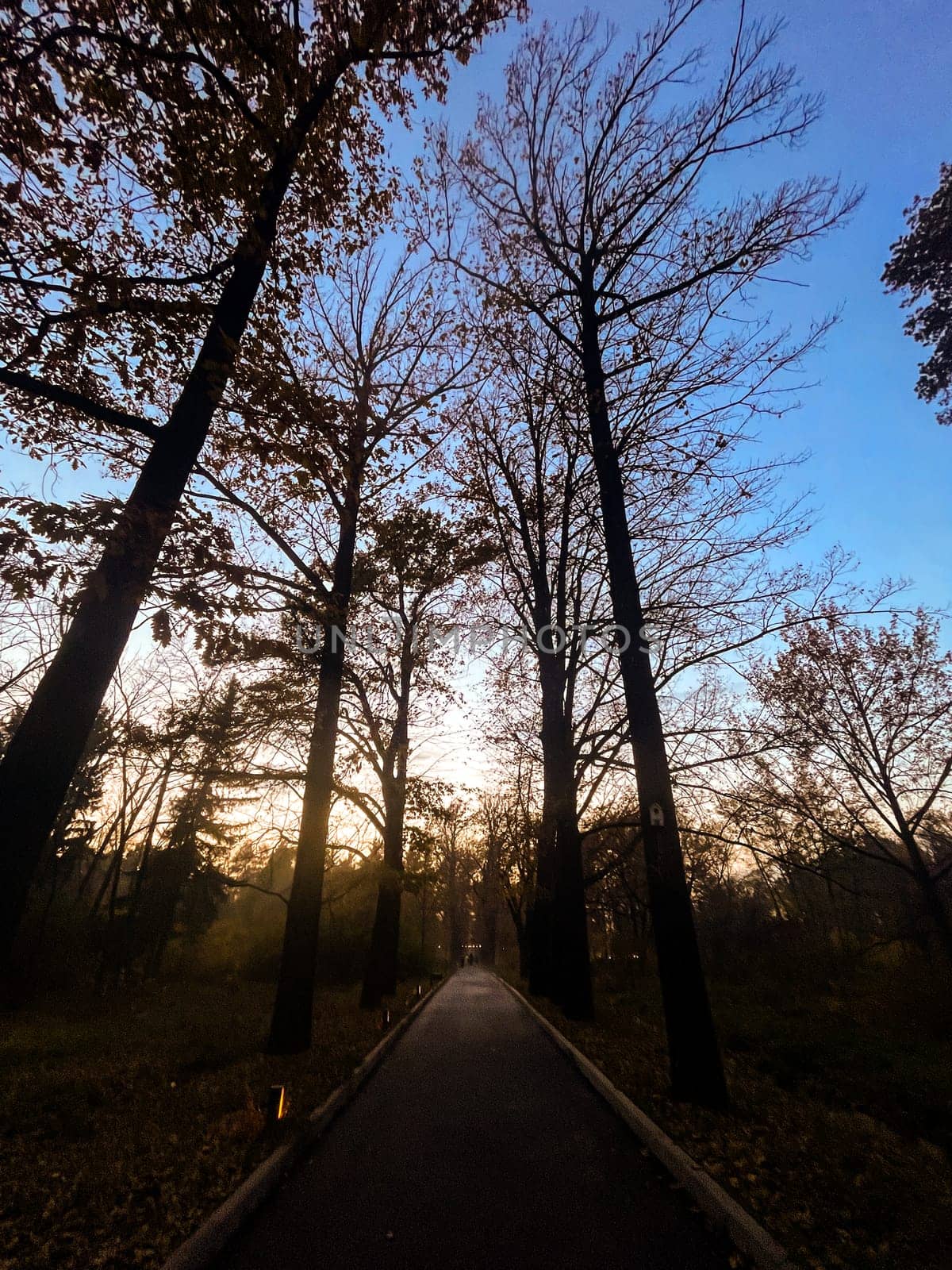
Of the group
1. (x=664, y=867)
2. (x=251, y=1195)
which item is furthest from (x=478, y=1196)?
(x=664, y=867)

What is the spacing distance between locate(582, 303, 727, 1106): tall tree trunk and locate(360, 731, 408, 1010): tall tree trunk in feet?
27.0

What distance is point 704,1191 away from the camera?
381 centimetres

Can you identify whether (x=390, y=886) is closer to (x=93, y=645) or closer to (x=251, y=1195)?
(x=251, y=1195)

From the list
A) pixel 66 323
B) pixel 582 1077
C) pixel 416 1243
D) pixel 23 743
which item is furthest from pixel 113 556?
pixel 582 1077

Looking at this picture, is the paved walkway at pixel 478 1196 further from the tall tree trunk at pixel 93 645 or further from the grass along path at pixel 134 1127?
Result: the tall tree trunk at pixel 93 645

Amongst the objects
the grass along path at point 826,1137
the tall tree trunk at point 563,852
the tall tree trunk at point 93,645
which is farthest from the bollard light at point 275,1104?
the tall tree trunk at point 563,852

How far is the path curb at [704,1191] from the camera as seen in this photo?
3119mm

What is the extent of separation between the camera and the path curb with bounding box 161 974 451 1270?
312 centimetres

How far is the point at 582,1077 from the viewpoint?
7547 mm

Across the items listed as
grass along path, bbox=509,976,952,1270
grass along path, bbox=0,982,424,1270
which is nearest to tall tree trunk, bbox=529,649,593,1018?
grass along path, bbox=509,976,952,1270

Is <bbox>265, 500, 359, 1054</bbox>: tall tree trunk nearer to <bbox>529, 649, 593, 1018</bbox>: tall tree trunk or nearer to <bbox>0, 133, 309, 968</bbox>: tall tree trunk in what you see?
<bbox>0, 133, 309, 968</bbox>: tall tree trunk

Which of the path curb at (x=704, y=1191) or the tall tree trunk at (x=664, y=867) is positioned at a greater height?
the tall tree trunk at (x=664, y=867)

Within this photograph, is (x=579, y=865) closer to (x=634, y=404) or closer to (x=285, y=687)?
(x=285, y=687)

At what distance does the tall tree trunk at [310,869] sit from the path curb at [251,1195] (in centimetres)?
218
